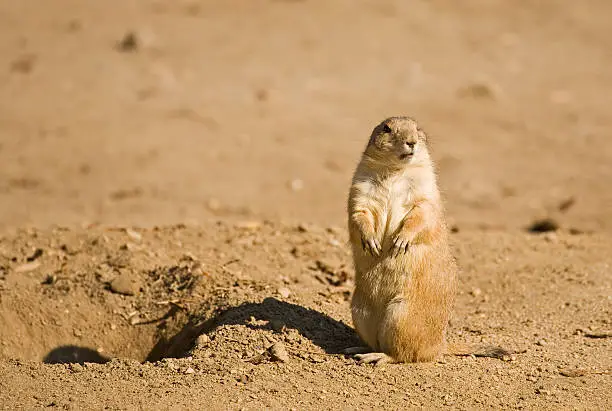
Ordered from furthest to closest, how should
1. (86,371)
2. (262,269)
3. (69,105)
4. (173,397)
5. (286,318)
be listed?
(69,105)
(262,269)
(286,318)
(86,371)
(173,397)

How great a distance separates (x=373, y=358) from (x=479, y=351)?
690 millimetres

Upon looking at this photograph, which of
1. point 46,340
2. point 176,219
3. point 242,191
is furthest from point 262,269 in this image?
point 242,191

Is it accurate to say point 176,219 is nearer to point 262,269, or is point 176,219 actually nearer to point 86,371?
point 262,269

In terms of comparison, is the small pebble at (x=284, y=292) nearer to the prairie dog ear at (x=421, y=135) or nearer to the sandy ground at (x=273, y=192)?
the sandy ground at (x=273, y=192)

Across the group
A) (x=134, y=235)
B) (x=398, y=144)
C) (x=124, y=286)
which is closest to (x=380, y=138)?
(x=398, y=144)

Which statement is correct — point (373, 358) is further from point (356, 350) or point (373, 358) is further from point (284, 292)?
point (284, 292)

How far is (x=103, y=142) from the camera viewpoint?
11109 mm

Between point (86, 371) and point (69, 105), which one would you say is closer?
point (86, 371)

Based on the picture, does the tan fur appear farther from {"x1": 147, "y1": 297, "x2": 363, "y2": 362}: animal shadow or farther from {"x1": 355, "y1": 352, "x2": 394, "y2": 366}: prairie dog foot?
{"x1": 147, "y1": 297, "x2": 363, "y2": 362}: animal shadow

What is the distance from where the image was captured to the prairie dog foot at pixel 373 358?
5.05 meters

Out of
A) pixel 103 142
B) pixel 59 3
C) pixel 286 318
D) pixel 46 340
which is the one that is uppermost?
pixel 59 3

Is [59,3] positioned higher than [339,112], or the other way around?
[59,3]

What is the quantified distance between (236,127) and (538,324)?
6.25 meters

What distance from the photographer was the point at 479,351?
5.36 m
